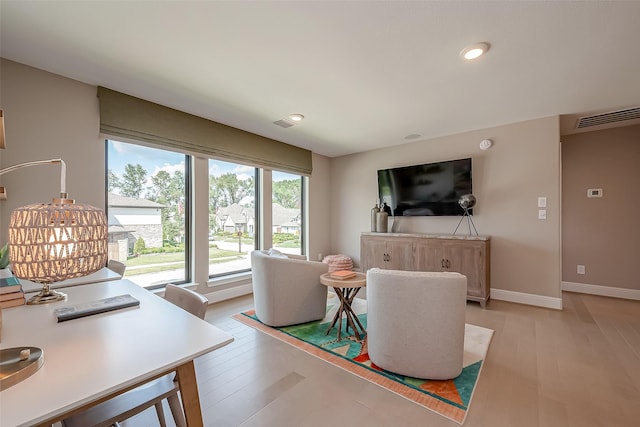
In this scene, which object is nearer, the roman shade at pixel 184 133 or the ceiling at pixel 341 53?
the ceiling at pixel 341 53

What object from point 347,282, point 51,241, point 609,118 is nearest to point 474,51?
point 347,282

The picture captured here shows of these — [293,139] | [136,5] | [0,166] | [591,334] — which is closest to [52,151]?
[0,166]

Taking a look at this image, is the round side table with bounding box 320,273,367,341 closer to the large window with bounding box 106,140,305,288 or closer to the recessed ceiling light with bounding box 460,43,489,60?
the large window with bounding box 106,140,305,288

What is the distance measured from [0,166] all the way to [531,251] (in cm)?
564

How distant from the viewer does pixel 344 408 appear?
5.30 feet

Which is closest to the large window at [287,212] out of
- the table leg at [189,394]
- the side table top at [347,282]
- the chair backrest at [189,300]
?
the side table top at [347,282]

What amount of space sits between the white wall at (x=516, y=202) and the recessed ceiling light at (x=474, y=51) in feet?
6.87

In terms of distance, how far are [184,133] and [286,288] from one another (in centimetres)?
227

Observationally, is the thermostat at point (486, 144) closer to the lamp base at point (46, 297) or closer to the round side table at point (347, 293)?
the round side table at point (347, 293)

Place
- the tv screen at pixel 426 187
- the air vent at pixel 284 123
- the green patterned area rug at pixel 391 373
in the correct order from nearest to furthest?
the green patterned area rug at pixel 391 373 < the air vent at pixel 284 123 < the tv screen at pixel 426 187

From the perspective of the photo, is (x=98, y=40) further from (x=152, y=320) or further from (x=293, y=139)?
(x=293, y=139)

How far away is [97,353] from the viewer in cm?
83

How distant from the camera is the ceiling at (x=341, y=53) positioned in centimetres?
162

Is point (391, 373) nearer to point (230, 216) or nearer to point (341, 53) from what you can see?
point (341, 53)
